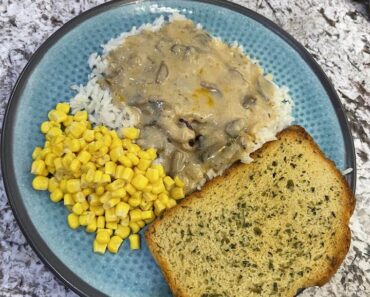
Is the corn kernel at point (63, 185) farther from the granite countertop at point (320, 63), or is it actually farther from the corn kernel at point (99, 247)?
the granite countertop at point (320, 63)

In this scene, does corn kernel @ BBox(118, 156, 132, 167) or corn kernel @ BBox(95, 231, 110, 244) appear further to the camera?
corn kernel @ BBox(118, 156, 132, 167)

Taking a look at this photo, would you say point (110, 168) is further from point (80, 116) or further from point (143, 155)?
point (80, 116)

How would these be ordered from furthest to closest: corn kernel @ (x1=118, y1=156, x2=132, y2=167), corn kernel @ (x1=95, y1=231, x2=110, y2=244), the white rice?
the white rice
corn kernel @ (x1=118, y1=156, x2=132, y2=167)
corn kernel @ (x1=95, y1=231, x2=110, y2=244)

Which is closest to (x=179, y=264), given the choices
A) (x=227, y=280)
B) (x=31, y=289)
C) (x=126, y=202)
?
(x=227, y=280)

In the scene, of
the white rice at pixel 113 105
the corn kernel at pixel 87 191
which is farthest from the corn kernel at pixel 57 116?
the corn kernel at pixel 87 191

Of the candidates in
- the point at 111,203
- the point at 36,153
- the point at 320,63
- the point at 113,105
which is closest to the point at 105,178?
the point at 111,203

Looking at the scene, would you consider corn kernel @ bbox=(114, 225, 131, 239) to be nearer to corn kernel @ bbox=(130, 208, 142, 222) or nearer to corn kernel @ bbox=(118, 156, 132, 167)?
corn kernel @ bbox=(130, 208, 142, 222)

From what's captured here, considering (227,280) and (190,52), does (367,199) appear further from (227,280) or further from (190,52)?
(190,52)

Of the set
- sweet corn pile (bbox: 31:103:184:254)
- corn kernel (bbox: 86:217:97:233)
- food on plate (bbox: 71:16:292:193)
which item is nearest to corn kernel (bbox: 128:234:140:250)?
sweet corn pile (bbox: 31:103:184:254)
